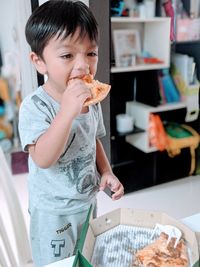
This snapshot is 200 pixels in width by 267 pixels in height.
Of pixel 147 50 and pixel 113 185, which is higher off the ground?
pixel 147 50

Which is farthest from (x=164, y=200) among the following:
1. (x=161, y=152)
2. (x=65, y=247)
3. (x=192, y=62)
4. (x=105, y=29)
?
(x=65, y=247)

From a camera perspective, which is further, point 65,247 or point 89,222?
point 65,247

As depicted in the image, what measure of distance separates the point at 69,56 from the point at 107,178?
349 millimetres

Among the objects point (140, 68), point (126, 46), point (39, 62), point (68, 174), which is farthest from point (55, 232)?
Result: point (126, 46)

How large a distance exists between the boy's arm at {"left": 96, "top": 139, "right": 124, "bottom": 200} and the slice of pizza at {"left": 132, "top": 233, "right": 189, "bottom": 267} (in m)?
0.25

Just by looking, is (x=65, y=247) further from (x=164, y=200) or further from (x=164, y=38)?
(x=164, y=38)

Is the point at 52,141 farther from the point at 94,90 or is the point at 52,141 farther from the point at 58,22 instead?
the point at 58,22

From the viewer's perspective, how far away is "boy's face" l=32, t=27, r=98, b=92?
2.16 feet

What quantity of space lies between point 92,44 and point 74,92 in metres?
0.13

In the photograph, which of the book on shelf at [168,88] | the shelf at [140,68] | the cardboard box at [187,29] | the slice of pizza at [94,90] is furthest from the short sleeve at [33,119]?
the cardboard box at [187,29]

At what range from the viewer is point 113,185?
825 mm

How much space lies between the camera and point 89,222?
0.57m

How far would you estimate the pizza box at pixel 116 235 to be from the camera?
1.77ft

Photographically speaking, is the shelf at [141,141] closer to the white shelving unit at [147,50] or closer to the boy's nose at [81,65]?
the white shelving unit at [147,50]
